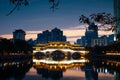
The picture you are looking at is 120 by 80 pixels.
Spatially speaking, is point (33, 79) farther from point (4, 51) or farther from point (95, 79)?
point (4, 51)

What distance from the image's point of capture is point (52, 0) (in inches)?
367

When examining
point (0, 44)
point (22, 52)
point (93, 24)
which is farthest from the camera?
point (22, 52)

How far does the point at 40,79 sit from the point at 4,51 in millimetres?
69298

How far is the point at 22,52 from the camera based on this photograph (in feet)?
505

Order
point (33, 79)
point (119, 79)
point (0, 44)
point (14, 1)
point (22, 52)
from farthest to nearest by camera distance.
A: point (22, 52)
point (0, 44)
point (33, 79)
point (119, 79)
point (14, 1)

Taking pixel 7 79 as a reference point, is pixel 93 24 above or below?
above

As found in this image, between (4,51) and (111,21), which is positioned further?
(4,51)

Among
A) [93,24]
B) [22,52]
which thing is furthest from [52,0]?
[22,52]

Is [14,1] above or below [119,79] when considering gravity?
above

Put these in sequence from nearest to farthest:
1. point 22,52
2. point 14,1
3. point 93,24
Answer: point 14,1
point 93,24
point 22,52

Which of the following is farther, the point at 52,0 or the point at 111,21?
the point at 111,21

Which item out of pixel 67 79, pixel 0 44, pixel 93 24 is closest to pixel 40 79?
pixel 67 79

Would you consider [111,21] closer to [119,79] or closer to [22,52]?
[119,79]

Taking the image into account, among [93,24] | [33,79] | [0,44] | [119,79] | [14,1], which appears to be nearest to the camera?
[14,1]
